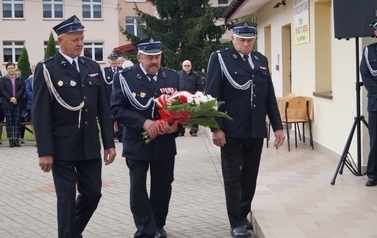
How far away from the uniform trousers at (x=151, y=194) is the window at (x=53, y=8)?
47180mm

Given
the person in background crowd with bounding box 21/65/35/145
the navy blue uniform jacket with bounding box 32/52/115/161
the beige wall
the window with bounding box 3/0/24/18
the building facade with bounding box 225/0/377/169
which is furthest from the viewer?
the window with bounding box 3/0/24/18

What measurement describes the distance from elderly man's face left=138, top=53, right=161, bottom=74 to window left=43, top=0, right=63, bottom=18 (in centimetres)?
4717

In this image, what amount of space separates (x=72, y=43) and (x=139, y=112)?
997 millimetres

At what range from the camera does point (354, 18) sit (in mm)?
9500

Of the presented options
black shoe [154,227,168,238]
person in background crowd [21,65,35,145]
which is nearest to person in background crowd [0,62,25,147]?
person in background crowd [21,65,35,145]

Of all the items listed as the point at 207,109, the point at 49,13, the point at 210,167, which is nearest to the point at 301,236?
the point at 207,109

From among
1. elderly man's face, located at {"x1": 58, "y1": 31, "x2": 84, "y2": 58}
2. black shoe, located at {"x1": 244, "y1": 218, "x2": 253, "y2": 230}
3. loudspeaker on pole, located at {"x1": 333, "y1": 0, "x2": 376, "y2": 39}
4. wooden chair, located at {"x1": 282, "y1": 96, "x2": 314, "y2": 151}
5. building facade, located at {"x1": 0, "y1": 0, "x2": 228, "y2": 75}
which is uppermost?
building facade, located at {"x1": 0, "y1": 0, "x2": 228, "y2": 75}

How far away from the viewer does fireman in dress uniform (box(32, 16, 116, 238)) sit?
6.10 meters

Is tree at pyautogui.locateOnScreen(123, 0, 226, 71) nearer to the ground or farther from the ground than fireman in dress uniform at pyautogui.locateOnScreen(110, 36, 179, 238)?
farther from the ground

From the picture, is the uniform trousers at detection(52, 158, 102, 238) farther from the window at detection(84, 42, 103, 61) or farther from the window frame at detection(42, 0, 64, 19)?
the window frame at detection(42, 0, 64, 19)

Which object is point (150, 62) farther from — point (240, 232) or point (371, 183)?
point (371, 183)

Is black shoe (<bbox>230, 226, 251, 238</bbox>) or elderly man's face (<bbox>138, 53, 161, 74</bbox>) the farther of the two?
black shoe (<bbox>230, 226, 251, 238</bbox>)

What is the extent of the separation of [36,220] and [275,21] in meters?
11.6

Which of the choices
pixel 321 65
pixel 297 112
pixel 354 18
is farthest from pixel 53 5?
pixel 354 18
